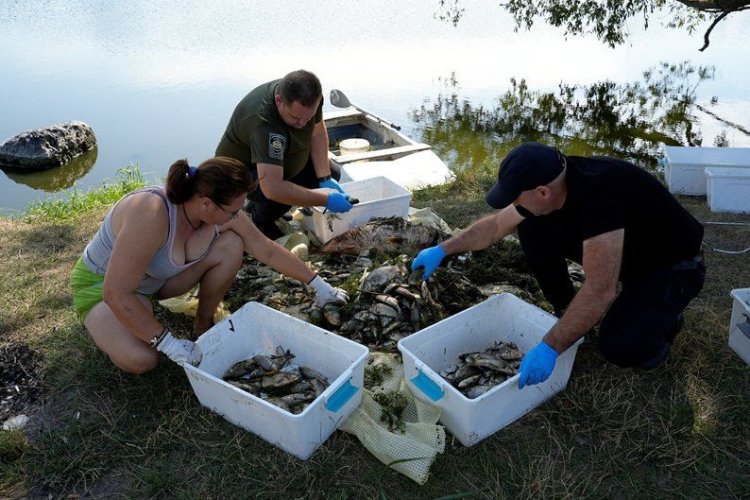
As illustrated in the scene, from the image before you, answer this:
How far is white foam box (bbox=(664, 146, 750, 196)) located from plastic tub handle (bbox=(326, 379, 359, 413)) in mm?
4038

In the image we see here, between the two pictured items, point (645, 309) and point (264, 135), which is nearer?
point (645, 309)

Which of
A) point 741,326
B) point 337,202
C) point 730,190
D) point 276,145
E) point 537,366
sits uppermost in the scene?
point 276,145

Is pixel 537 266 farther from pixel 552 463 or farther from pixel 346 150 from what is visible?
pixel 346 150

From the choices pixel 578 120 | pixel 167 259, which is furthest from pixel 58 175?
pixel 578 120

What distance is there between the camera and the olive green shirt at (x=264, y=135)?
141 inches

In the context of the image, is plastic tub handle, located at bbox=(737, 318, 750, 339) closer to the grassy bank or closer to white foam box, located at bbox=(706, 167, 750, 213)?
the grassy bank

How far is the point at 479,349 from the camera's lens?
306 centimetres

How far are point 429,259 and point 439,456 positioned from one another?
1062 mm

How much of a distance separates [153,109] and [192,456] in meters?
7.85

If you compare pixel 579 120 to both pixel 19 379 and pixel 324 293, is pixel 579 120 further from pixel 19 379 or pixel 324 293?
pixel 19 379

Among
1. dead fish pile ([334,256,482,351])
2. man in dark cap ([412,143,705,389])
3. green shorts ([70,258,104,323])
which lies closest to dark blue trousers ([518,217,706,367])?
man in dark cap ([412,143,705,389])

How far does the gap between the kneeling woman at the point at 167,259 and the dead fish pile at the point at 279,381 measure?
0.26 m

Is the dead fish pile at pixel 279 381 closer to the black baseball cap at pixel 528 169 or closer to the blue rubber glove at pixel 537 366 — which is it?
the blue rubber glove at pixel 537 366

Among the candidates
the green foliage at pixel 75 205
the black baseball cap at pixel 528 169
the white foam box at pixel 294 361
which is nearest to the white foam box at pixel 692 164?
the black baseball cap at pixel 528 169
